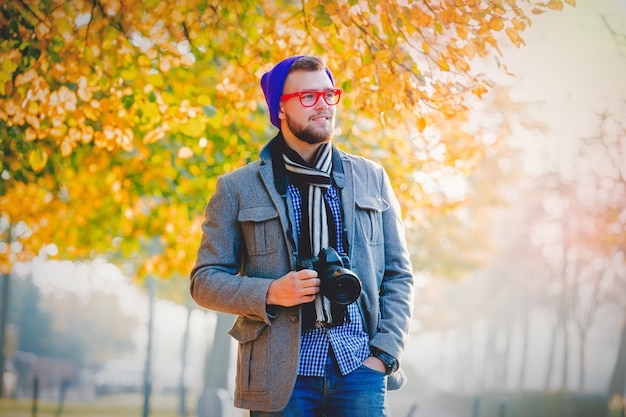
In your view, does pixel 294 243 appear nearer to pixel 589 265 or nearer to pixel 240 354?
pixel 240 354

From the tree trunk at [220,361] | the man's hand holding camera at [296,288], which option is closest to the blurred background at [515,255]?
the tree trunk at [220,361]

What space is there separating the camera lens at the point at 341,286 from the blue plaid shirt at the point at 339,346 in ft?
0.67

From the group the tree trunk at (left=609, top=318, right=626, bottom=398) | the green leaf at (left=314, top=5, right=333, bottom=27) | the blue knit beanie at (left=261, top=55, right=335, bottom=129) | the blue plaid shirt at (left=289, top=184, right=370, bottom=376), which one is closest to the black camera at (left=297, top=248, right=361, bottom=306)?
the blue plaid shirt at (left=289, top=184, right=370, bottom=376)

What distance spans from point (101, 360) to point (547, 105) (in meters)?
59.9

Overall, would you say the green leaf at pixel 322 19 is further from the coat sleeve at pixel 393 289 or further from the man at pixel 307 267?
the coat sleeve at pixel 393 289

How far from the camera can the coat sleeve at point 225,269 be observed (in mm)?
3109

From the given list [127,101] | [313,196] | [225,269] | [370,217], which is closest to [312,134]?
[313,196]

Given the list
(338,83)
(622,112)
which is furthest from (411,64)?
(622,112)

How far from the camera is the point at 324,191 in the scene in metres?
3.30

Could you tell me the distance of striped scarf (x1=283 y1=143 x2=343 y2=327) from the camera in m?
3.20

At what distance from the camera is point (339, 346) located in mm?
3025

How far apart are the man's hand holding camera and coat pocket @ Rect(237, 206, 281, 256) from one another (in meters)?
0.23

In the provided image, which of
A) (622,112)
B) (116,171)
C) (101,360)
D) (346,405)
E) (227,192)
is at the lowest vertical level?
(101,360)

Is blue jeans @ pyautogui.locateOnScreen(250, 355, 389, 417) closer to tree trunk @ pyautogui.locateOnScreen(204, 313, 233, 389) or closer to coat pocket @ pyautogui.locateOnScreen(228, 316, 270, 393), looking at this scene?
coat pocket @ pyautogui.locateOnScreen(228, 316, 270, 393)
